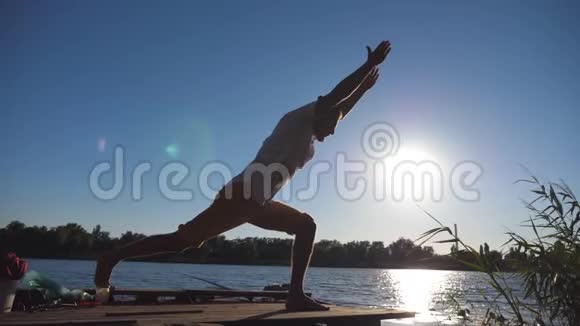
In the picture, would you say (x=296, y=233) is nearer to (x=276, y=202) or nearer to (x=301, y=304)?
(x=276, y=202)

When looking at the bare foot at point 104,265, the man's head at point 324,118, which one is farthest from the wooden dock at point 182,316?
the man's head at point 324,118

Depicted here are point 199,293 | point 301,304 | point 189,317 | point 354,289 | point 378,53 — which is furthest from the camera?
point 354,289

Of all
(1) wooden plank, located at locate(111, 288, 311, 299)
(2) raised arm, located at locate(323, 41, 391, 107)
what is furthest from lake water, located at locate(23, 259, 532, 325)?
(2) raised arm, located at locate(323, 41, 391, 107)

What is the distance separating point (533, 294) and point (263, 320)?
Answer: 3.03 meters

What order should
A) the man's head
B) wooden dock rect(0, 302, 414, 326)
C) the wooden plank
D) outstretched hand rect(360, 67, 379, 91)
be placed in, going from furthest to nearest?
1. the wooden plank
2. outstretched hand rect(360, 67, 379, 91)
3. the man's head
4. wooden dock rect(0, 302, 414, 326)

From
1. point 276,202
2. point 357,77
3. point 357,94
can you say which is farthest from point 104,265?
point 357,94

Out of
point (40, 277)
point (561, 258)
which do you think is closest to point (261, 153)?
point (40, 277)

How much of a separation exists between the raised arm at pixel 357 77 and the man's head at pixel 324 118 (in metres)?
0.05

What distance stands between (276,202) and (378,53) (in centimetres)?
166

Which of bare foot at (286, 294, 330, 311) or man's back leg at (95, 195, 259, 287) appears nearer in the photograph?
man's back leg at (95, 195, 259, 287)

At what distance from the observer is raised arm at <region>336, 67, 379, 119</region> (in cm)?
446

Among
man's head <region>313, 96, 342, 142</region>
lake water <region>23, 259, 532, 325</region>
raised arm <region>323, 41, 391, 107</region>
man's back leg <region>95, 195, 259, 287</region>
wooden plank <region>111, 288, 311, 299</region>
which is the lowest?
lake water <region>23, 259, 532, 325</region>

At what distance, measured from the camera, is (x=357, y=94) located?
15.0 feet

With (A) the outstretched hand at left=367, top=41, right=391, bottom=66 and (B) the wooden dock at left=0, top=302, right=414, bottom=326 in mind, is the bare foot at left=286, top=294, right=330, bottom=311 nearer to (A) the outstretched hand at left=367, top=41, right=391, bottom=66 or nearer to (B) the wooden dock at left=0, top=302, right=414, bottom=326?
(B) the wooden dock at left=0, top=302, right=414, bottom=326
